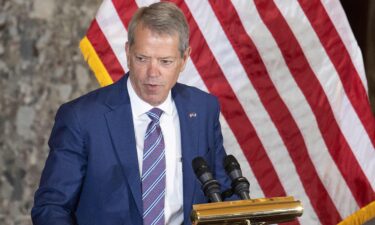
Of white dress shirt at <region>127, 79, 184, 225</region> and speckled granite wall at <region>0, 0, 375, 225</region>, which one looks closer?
white dress shirt at <region>127, 79, 184, 225</region>

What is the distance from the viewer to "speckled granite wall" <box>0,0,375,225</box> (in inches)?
112

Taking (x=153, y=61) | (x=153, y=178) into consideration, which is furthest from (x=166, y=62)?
(x=153, y=178)

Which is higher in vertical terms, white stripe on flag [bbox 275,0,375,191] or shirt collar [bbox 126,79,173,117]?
white stripe on flag [bbox 275,0,375,191]

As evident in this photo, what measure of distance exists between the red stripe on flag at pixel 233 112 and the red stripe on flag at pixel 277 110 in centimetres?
10

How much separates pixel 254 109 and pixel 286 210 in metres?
1.43

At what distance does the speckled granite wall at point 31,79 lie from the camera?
2.83m

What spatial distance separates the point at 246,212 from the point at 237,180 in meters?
0.10

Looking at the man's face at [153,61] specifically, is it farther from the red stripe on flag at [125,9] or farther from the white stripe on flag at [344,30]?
the white stripe on flag at [344,30]

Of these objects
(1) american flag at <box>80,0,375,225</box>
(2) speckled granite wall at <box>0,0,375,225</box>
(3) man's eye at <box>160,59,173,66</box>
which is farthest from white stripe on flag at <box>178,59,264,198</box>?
(3) man's eye at <box>160,59,173,66</box>

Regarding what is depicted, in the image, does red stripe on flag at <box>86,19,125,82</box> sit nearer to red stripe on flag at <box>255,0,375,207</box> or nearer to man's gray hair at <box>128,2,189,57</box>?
red stripe on flag at <box>255,0,375,207</box>

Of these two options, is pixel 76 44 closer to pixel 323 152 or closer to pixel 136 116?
pixel 136 116

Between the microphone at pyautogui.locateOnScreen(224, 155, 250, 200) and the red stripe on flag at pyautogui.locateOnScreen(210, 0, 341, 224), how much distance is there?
4.37ft

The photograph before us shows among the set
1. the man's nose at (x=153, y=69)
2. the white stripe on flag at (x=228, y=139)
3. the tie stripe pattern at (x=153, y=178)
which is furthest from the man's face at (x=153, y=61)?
the white stripe on flag at (x=228, y=139)

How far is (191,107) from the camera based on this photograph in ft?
7.33
